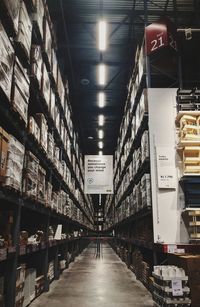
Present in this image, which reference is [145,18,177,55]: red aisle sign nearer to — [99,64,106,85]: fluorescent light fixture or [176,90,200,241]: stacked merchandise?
[176,90,200,241]: stacked merchandise

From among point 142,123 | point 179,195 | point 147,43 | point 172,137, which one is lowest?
point 179,195

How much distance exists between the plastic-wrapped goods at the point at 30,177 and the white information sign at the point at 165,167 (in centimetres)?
218

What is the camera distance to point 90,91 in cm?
1267

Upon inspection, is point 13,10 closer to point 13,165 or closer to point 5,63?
point 5,63

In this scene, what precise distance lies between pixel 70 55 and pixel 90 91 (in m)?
2.67

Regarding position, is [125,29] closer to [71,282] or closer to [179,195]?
[179,195]

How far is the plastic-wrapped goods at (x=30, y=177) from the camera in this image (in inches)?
160

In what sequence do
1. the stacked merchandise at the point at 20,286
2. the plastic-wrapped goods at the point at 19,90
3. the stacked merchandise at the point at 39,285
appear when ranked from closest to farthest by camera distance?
the plastic-wrapped goods at the point at 19,90 < the stacked merchandise at the point at 20,286 < the stacked merchandise at the point at 39,285

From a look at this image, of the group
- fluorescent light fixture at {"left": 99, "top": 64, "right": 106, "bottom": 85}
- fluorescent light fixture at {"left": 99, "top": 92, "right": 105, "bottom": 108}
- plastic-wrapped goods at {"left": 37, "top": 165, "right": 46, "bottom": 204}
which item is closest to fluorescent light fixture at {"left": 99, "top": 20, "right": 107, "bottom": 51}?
fluorescent light fixture at {"left": 99, "top": 64, "right": 106, "bottom": 85}

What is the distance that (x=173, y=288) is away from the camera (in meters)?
3.58

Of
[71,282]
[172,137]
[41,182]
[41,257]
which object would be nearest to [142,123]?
[172,137]

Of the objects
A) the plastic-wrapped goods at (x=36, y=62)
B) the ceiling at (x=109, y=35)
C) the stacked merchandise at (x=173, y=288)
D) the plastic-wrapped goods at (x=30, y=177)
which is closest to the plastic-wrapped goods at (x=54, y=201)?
the plastic-wrapped goods at (x=30, y=177)

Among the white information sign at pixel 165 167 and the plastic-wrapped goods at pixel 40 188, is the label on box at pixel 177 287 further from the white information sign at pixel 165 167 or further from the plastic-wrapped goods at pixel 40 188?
the plastic-wrapped goods at pixel 40 188

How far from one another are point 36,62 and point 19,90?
1.11 meters
